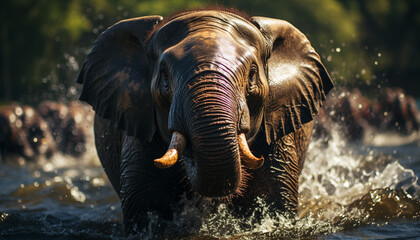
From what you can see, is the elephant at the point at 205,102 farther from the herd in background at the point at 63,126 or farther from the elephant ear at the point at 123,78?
the herd in background at the point at 63,126

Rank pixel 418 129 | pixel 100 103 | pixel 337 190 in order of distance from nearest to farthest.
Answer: pixel 100 103 < pixel 337 190 < pixel 418 129

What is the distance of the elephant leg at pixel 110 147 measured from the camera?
22.2 feet

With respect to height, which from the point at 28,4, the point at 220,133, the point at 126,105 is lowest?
the point at 220,133

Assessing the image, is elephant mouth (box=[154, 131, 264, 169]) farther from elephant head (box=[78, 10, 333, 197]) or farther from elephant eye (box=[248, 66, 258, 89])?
elephant eye (box=[248, 66, 258, 89])

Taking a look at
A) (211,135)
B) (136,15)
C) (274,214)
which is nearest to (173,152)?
(211,135)

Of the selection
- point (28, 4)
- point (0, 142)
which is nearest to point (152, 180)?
point (0, 142)

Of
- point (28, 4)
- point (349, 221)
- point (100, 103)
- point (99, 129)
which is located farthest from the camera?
point (28, 4)

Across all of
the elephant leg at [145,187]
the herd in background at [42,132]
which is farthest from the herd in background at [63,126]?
the elephant leg at [145,187]

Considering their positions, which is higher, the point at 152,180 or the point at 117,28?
the point at 117,28

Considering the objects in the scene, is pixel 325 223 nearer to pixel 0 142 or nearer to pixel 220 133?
pixel 220 133

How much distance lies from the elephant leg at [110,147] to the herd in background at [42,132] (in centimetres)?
847

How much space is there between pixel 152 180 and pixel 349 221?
206 centimetres

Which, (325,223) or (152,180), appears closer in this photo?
(152,180)

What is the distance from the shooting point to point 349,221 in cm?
654
